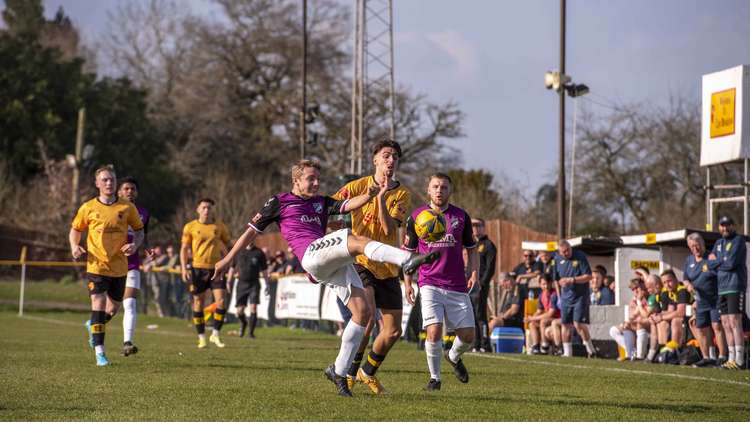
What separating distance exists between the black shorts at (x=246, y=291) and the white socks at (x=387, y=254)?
642 inches

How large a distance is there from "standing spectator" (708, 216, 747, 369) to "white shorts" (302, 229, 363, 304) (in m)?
8.65

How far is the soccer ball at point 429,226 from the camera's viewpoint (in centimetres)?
1045

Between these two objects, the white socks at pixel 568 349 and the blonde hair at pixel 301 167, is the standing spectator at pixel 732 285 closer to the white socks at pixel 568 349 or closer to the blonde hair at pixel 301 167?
the white socks at pixel 568 349

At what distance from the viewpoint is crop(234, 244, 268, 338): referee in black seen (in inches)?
972

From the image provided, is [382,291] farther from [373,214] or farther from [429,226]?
[429,226]

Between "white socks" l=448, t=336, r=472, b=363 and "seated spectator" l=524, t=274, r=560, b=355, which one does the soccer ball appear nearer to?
"white socks" l=448, t=336, r=472, b=363

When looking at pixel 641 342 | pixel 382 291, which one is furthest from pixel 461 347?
pixel 641 342

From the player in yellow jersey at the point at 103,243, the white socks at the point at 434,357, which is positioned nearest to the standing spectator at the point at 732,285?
the white socks at the point at 434,357

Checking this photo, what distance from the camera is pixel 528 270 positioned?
21.5m

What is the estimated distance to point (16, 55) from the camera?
2319 inches

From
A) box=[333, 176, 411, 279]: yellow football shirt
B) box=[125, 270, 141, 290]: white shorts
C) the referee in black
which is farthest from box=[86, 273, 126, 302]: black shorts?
the referee in black

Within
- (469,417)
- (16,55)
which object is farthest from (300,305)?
(16,55)

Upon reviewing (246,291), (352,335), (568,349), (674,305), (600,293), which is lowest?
(568,349)

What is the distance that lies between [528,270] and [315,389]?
37.3 feet
